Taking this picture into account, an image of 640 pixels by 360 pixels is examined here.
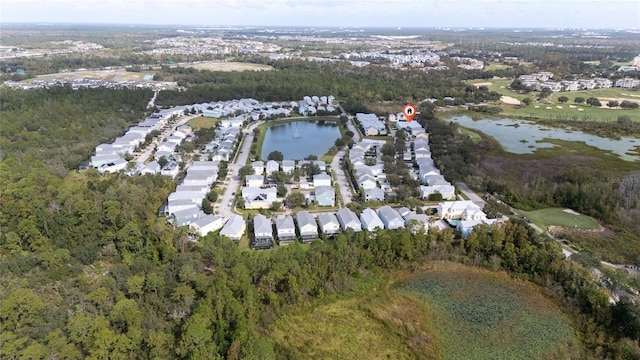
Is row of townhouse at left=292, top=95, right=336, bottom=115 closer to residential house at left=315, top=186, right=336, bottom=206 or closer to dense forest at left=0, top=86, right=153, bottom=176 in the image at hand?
dense forest at left=0, top=86, right=153, bottom=176

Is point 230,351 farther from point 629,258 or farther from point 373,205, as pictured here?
point 629,258

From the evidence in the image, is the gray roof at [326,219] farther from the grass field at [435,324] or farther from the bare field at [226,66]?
the bare field at [226,66]

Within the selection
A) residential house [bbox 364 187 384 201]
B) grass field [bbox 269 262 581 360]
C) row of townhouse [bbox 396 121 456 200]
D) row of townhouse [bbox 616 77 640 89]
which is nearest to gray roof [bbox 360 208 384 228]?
residential house [bbox 364 187 384 201]

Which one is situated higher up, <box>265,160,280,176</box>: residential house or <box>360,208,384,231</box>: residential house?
<box>265,160,280,176</box>: residential house

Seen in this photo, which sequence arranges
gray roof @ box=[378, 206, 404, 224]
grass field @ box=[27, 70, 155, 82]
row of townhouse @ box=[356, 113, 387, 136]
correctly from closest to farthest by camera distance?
gray roof @ box=[378, 206, 404, 224] < row of townhouse @ box=[356, 113, 387, 136] < grass field @ box=[27, 70, 155, 82]

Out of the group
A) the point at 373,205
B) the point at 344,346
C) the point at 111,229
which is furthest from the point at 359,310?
the point at 111,229

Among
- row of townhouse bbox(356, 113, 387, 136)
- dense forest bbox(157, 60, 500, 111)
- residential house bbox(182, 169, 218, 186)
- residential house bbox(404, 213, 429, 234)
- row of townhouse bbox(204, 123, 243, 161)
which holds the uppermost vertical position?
dense forest bbox(157, 60, 500, 111)

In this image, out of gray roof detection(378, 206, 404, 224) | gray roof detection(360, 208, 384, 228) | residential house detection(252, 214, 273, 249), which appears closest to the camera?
residential house detection(252, 214, 273, 249)
